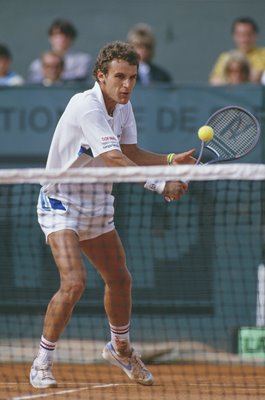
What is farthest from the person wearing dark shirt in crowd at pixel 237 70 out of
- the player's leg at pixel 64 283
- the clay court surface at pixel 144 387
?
the player's leg at pixel 64 283

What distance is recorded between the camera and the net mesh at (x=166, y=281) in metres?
9.26

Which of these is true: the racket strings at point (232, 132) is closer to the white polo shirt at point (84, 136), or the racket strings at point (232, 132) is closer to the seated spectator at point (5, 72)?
the white polo shirt at point (84, 136)

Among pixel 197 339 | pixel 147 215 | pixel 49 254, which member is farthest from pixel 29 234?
pixel 197 339

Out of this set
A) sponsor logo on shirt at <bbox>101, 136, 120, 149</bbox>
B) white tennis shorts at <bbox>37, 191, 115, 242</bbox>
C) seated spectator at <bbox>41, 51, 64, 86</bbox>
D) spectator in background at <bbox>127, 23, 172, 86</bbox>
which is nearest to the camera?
sponsor logo on shirt at <bbox>101, 136, 120, 149</bbox>

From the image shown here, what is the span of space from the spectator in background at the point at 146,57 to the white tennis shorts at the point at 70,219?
388cm

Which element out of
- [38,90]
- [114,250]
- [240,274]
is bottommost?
[240,274]

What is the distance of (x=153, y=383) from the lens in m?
7.31

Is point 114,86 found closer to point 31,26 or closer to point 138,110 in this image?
point 138,110

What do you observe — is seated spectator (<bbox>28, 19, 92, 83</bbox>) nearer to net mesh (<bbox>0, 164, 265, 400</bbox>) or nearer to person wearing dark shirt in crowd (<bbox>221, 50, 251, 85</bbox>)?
person wearing dark shirt in crowd (<bbox>221, 50, 251, 85</bbox>)

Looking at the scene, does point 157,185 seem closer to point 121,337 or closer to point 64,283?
point 64,283

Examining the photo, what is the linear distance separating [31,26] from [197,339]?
4.80 meters

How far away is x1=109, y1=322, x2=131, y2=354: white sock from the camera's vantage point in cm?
696

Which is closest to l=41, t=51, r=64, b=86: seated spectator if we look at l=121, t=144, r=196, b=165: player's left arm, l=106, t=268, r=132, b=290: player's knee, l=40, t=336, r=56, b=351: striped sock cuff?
l=121, t=144, r=196, b=165: player's left arm

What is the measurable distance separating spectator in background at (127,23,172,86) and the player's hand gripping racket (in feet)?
11.8
